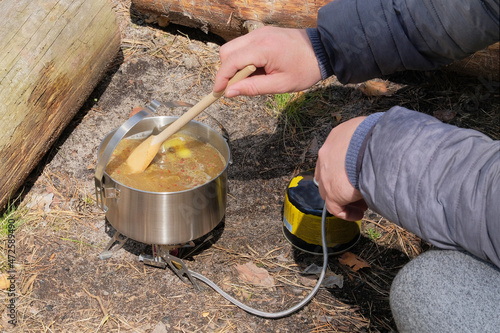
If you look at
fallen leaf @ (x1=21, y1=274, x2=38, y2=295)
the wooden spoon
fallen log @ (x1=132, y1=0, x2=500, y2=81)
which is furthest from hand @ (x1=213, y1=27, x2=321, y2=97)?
fallen leaf @ (x1=21, y1=274, x2=38, y2=295)

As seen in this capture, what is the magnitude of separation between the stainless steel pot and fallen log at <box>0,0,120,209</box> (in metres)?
0.63

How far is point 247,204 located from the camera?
312 centimetres

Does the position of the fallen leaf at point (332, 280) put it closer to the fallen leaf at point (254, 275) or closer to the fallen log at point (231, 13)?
the fallen leaf at point (254, 275)

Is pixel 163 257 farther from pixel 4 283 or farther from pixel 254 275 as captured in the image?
pixel 4 283

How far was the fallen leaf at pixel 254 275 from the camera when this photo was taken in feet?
8.83

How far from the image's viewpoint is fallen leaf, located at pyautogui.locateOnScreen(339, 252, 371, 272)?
9.02ft

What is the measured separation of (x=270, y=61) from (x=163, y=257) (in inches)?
42.4

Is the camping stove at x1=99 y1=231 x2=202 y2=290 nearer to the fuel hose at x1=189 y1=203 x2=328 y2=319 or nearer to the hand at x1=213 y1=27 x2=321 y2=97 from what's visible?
the fuel hose at x1=189 y1=203 x2=328 y2=319

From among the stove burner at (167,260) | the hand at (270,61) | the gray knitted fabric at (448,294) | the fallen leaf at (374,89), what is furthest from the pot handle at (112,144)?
the fallen leaf at (374,89)

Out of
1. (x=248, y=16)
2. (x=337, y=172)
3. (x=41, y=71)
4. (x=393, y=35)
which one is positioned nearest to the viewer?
(x=337, y=172)

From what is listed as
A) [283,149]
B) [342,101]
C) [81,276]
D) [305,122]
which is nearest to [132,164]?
[81,276]

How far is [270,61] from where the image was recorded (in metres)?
2.24

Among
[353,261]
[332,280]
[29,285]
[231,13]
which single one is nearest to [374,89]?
[231,13]

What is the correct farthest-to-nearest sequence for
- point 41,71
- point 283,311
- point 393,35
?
point 41,71
point 283,311
point 393,35
